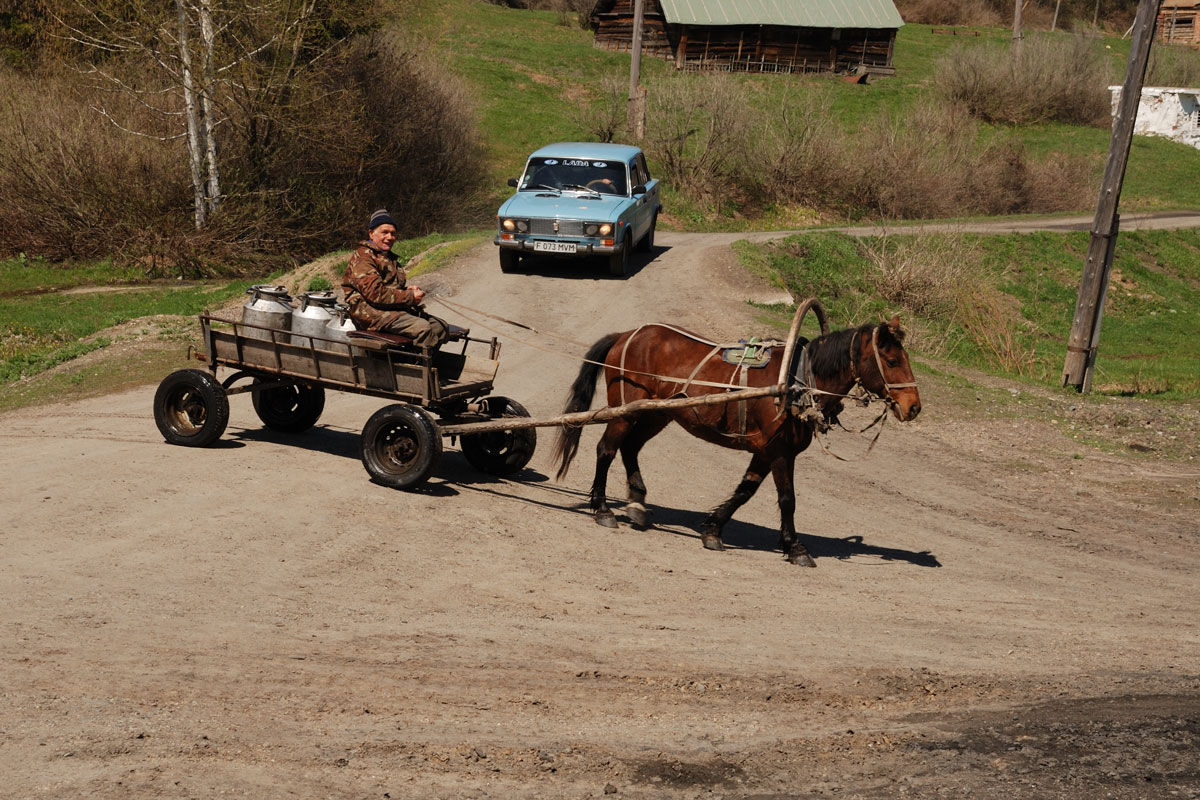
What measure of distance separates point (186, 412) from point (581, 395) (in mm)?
4115

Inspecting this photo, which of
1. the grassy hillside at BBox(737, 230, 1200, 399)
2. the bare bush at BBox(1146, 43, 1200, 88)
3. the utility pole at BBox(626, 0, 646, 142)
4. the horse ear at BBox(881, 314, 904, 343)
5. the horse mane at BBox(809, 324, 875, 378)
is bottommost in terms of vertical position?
the grassy hillside at BBox(737, 230, 1200, 399)

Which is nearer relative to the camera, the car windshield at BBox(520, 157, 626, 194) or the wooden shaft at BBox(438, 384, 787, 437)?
the wooden shaft at BBox(438, 384, 787, 437)

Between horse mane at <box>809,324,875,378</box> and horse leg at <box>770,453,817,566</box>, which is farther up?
horse mane at <box>809,324,875,378</box>

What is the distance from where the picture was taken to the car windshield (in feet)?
70.2

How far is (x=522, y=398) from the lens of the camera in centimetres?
1462

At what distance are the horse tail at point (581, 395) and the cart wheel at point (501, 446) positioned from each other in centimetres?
67

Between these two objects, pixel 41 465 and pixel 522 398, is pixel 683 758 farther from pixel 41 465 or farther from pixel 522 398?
pixel 522 398

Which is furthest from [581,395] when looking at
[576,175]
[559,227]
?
[576,175]

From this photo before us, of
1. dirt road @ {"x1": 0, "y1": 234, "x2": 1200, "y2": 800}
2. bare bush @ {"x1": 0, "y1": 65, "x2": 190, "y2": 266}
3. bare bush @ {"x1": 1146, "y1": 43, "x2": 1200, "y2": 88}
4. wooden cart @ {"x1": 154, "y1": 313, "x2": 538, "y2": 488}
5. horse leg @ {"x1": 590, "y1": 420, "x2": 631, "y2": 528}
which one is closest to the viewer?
dirt road @ {"x1": 0, "y1": 234, "x2": 1200, "y2": 800}

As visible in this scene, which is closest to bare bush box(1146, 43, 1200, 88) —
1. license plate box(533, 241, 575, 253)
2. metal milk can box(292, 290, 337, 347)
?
license plate box(533, 241, 575, 253)

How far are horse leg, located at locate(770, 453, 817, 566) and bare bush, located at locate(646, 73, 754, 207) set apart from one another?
27.4 meters

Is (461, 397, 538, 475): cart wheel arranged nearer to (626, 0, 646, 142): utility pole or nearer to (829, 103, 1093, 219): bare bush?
(626, 0, 646, 142): utility pole

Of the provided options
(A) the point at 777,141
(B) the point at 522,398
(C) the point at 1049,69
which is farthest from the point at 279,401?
(C) the point at 1049,69

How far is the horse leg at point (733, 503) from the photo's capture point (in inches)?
376
